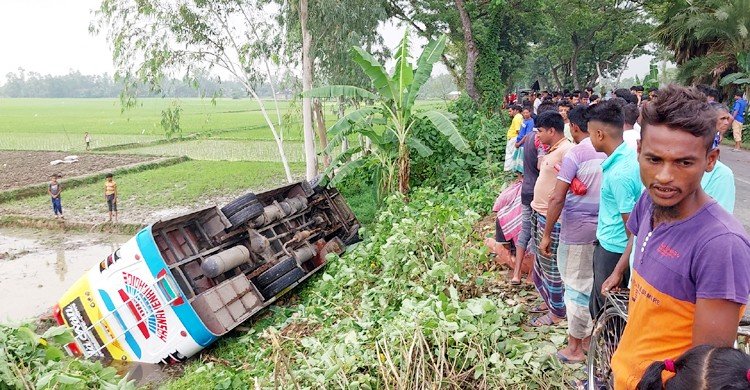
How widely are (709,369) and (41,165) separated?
24.4m

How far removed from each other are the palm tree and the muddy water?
56.2ft

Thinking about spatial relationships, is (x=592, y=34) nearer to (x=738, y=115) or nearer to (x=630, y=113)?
(x=738, y=115)

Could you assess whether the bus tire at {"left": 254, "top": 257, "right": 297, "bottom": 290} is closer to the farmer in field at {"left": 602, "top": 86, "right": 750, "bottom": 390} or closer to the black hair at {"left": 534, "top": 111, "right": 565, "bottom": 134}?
the black hair at {"left": 534, "top": 111, "right": 565, "bottom": 134}

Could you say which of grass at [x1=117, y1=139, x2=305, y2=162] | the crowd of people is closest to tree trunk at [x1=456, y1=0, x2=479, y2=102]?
grass at [x1=117, y1=139, x2=305, y2=162]

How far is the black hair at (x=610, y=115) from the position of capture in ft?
10.3

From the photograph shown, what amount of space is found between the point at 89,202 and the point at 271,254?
10.1 metres

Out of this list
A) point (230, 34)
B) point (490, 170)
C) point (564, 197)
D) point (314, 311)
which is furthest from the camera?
point (230, 34)

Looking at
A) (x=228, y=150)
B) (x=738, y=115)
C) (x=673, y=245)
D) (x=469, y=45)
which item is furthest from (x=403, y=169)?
(x=228, y=150)

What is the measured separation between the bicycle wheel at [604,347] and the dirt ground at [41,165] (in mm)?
18796

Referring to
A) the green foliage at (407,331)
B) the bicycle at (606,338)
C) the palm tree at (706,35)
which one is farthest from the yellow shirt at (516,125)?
the palm tree at (706,35)

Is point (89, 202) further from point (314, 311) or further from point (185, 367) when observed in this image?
point (314, 311)

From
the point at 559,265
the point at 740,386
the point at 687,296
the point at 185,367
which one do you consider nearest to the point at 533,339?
the point at 559,265

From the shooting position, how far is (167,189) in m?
16.7

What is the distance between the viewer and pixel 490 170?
31.3ft
